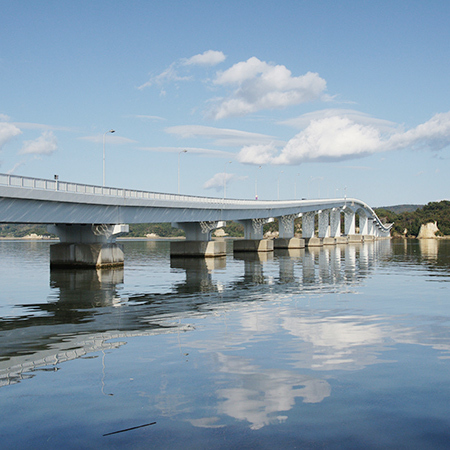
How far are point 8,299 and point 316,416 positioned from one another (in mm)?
25566

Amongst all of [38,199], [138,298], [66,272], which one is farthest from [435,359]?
[66,272]

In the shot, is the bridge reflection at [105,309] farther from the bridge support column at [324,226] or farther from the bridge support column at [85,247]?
the bridge support column at [324,226]

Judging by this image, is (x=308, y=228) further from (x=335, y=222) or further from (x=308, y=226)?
(x=335, y=222)

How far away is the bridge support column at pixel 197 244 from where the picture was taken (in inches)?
3056

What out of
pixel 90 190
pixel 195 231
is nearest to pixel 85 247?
pixel 90 190

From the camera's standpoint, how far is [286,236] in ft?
392

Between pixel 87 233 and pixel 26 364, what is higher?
pixel 87 233

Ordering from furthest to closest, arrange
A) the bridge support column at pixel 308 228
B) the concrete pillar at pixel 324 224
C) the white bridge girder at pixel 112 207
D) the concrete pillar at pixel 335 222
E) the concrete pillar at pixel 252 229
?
the concrete pillar at pixel 335 222 < the concrete pillar at pixel 324 224 < the bridge support column at pixel 308 228 < the concrete pillar at pixel 252 229 < the white bridge girder at pixel 112 207

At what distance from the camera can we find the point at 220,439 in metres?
9.25

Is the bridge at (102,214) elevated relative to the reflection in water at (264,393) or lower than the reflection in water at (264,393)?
elevated

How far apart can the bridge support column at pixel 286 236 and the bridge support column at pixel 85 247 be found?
65503mm

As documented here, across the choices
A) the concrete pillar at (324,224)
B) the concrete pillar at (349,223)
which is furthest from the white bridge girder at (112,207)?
the concrete pillar at (349,223)

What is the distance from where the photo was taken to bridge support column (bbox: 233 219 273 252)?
9850 cm

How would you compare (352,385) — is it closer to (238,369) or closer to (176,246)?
(238,369)
